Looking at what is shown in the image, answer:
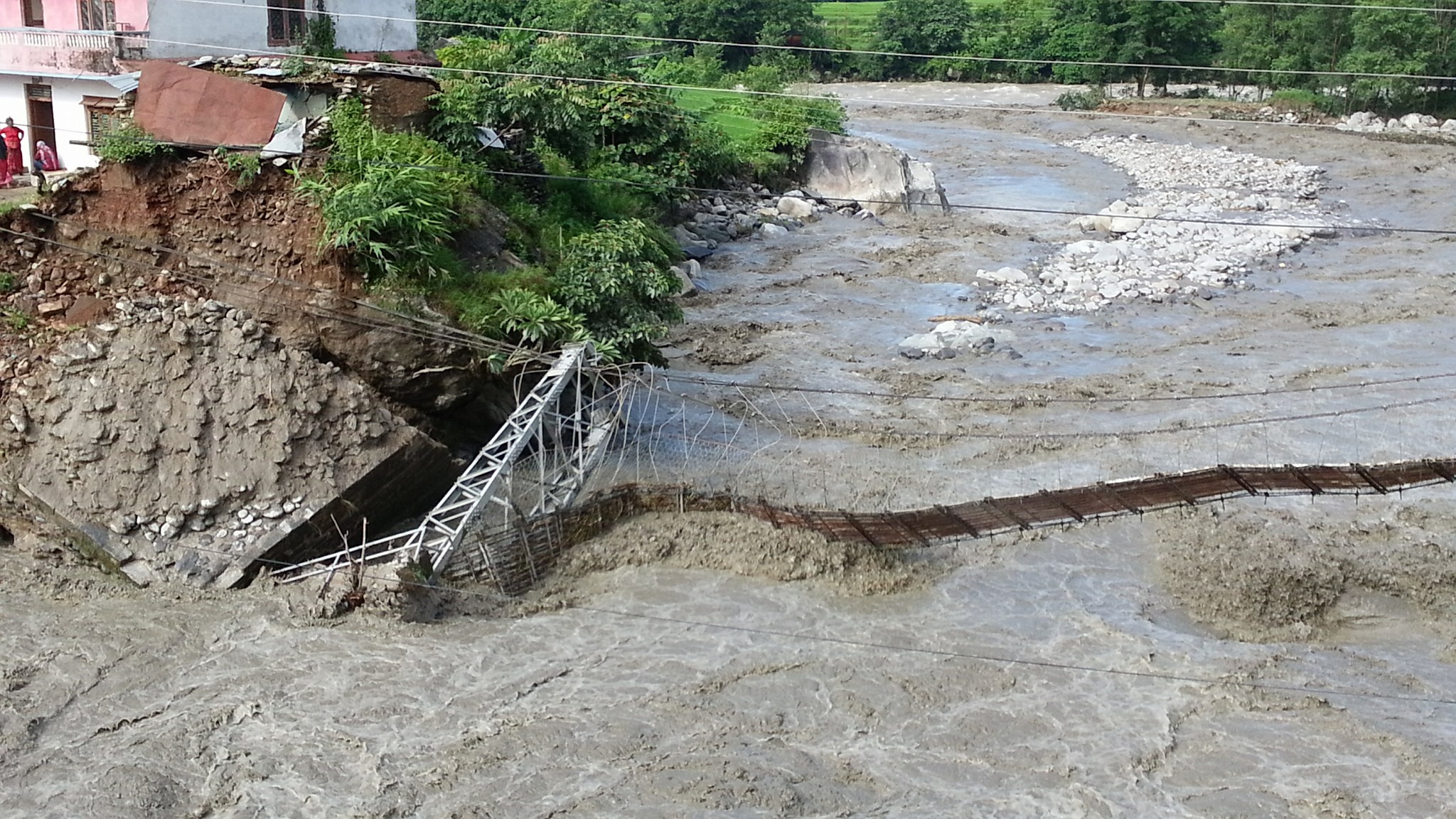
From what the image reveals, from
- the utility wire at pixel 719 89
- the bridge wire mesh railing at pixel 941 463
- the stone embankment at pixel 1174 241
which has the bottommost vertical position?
the bridge wire mesh railing at pixel 941 463

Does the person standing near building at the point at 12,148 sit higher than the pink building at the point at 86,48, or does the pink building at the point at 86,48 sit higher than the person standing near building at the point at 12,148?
the pink building at the point at 86,48

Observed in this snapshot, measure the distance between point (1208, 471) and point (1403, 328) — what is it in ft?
54.0

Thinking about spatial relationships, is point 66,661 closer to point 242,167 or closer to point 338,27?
point 242,167

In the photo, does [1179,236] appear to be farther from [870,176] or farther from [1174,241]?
[870,176]

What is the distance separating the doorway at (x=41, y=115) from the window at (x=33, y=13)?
4.46ft

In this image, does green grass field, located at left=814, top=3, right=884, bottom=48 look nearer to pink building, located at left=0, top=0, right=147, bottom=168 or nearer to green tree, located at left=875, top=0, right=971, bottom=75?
green tree, located at left=875, top=0, right=971, bottom=75

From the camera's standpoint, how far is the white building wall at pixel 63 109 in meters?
25.2

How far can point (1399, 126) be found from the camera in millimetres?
57281

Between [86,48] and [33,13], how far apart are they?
262 centimetres

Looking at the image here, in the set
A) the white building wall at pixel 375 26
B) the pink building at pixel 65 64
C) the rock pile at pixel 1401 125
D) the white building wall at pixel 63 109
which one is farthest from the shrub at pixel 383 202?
the rock pile at pixel 1401 125

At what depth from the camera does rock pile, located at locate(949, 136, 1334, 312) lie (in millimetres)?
31484

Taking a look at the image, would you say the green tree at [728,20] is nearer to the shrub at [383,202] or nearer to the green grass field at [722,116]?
the green grass field at [722,116]

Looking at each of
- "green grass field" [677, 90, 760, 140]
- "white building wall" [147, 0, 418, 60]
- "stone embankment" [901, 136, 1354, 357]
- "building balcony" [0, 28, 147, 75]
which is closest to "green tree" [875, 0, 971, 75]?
"stone embankment" [901, 136, 1354, 357]

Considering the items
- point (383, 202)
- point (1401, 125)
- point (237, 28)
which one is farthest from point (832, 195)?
point (1401, 125)
